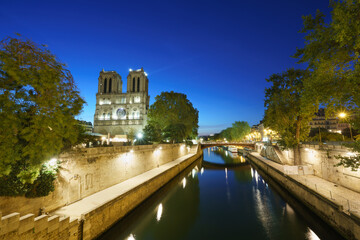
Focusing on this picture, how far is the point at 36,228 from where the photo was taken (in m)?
6.84

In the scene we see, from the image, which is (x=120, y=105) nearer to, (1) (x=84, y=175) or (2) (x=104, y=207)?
(1) (x=84, y=175)

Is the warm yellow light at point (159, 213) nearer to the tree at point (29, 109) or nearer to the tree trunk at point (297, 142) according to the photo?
the tree at point (29, 109)

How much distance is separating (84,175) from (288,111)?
20410mm

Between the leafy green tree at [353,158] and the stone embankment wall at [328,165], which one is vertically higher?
the leafy green tree at [353,158]

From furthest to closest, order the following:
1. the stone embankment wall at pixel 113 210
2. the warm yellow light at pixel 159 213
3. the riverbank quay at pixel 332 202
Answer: the warm yellow light at pixel 159 213 → the stone embankment wall at pixel 113 210 → the riverbank quay at pixel 332 202

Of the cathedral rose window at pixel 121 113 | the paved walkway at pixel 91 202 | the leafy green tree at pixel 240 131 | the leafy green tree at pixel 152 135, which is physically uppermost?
the cathedral rose window at pixel 121 113

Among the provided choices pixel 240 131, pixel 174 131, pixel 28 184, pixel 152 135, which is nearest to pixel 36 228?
pixel 28 184

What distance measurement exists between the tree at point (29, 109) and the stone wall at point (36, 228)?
1845 mm

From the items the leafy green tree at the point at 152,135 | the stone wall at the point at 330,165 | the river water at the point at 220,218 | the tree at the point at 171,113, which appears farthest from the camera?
the tree at the point at 171,113

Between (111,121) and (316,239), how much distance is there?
63.1 meters

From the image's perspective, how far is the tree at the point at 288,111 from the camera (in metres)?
19.5

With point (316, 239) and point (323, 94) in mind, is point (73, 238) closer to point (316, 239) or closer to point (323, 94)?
point (316, 239)

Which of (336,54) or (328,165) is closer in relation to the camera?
(336,54)

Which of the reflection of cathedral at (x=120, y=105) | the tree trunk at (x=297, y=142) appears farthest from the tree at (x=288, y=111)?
the reflection of cathedral at (x=120, y=105)
